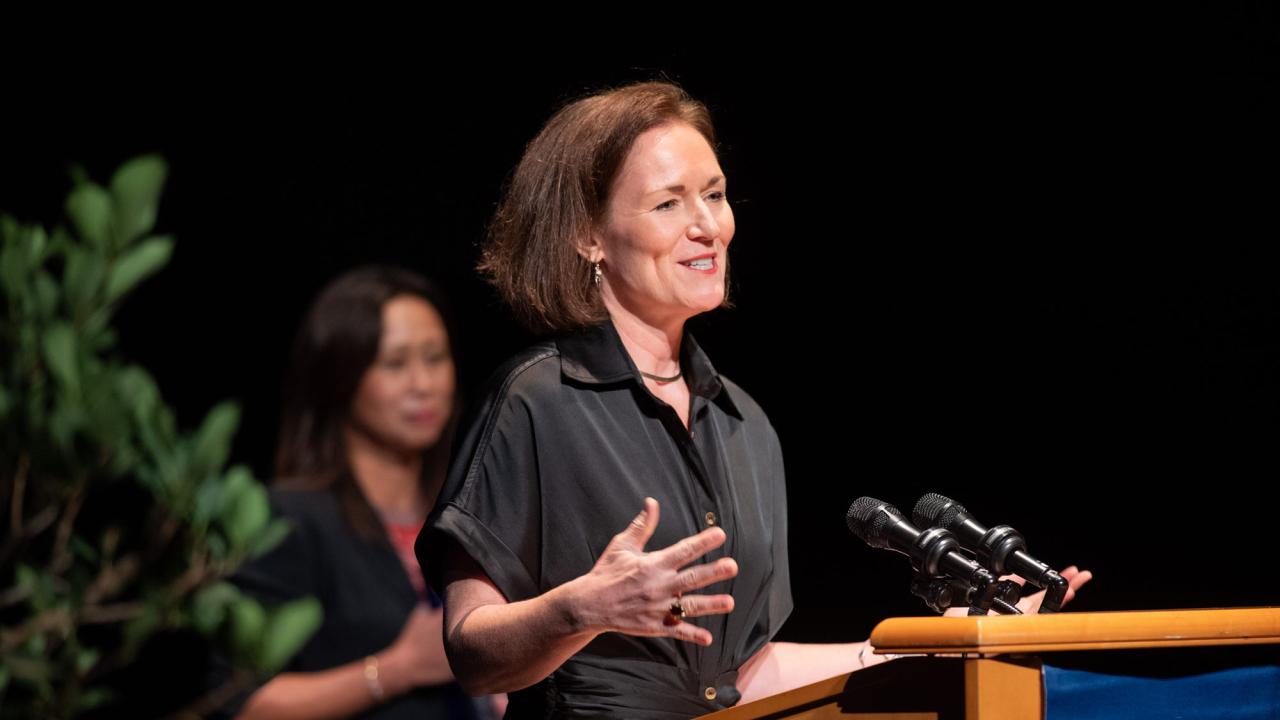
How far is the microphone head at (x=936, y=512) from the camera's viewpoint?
1.63 m

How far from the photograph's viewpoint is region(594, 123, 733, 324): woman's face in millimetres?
1947

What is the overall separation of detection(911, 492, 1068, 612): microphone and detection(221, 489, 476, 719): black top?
1.53 meters

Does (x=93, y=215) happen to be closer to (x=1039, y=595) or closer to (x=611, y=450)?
(x=611, y=450)

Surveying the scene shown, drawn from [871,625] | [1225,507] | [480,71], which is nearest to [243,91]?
[480,71]

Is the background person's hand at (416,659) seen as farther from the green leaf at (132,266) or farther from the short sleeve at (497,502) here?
the green leaf at (132,266)

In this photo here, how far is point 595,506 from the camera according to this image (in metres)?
1.81

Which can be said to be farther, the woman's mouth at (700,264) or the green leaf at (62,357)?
the woman's mouth at (700,264)

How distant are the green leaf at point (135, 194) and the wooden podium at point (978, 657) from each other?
29.1 inches

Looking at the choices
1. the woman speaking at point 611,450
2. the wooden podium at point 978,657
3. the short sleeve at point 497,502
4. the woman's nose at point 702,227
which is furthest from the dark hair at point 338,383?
the wooden podium at point 978,657

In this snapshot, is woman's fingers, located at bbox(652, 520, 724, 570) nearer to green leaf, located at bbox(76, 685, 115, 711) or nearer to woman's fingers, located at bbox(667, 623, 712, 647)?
woman's fingers, located at bbox(667, 623, 712, 647)

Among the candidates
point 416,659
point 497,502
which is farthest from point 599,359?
point 416,659

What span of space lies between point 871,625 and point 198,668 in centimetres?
173

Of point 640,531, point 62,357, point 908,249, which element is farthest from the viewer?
point 908,249

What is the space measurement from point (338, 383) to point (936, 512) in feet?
6.34
